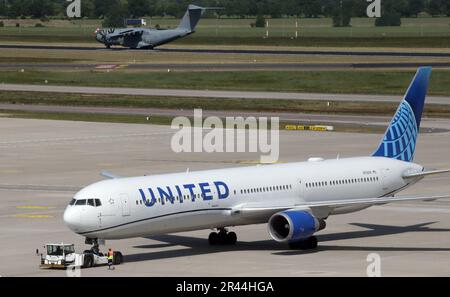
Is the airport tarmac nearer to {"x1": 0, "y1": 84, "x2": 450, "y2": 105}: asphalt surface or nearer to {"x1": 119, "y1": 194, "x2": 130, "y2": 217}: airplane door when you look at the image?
{"x1": 119, "y1": 194, "x2": 130, "y2": 217}: airplane door

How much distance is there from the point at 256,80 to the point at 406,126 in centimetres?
9897

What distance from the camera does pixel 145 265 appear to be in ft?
168

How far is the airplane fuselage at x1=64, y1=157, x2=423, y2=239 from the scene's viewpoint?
167 ft

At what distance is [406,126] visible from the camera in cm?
6347

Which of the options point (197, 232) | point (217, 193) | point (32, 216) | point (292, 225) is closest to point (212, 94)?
point (32, 216)

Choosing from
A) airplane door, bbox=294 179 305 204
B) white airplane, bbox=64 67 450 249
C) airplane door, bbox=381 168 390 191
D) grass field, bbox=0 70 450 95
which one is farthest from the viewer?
grass field, bbox=0 70 450 95

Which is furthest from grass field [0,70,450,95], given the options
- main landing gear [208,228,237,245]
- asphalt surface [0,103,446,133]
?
main landing gear [208,228,237,245]

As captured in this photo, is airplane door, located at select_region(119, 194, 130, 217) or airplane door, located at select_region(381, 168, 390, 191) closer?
airplane door, located at select_region(119, 194, 130, 217)

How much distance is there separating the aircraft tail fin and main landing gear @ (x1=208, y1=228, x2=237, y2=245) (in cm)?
1036

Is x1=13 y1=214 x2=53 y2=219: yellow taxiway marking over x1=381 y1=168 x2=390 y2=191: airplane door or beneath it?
beneath

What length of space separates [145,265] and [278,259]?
5814mm

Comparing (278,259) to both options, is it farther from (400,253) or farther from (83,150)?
(83,150)

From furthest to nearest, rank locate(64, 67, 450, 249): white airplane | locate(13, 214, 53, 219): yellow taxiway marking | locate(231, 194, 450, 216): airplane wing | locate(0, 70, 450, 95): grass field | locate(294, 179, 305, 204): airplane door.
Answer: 1. locate(0, 70, 450, 95): grass field
2. locate(13, 214, 53, 219): yellow taxiway marking
3. locate(294, 179, 305, 204): airplane door
4. locate(231, 194, 450, 216): airplane wing
5. locate(64, 67, 450, 249): white airplane
